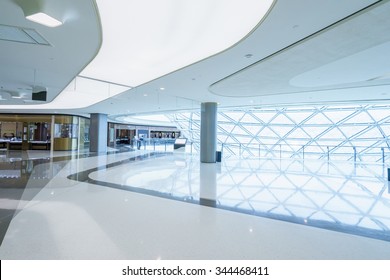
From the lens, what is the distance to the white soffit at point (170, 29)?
3.72 meters

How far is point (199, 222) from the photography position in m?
3.62

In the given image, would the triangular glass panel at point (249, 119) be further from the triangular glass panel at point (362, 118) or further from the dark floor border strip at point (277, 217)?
the dark floor border strip at point (277, 217)

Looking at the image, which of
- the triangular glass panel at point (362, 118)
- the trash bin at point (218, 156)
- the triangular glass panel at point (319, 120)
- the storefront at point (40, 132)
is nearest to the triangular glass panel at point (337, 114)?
the triangular glass panel at point (319, 120)

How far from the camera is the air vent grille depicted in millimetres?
3892

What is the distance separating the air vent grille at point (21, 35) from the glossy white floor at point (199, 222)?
3211mm

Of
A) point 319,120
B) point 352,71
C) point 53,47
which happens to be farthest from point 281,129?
point 53,47

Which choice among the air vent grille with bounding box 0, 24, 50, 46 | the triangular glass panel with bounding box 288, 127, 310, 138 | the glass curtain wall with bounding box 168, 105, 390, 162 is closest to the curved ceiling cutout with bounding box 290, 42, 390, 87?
the air vent grille with bounding box 0, 24, 50, 46

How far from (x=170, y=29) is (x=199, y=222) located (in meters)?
3.77

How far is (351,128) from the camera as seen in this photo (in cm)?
2062

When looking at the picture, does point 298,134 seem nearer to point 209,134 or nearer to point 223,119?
point 223,119

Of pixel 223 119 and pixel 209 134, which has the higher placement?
pixel 223 119

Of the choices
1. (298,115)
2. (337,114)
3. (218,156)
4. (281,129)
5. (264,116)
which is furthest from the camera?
(281,129)

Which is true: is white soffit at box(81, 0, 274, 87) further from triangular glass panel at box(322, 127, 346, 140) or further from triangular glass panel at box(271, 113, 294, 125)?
triangular glass panel at box(322, 127, 346, 140)
